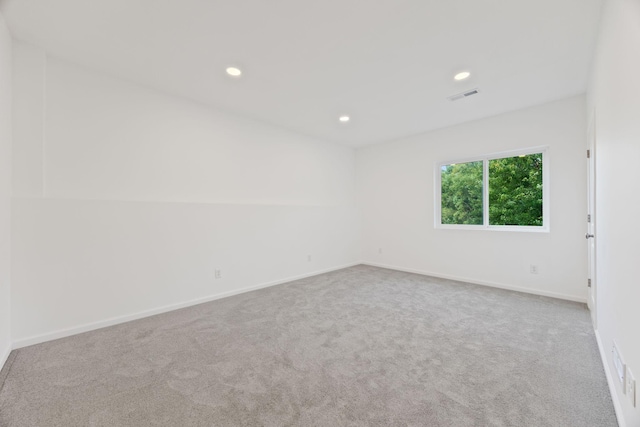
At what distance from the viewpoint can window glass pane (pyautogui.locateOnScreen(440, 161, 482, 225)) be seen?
14.1 feet

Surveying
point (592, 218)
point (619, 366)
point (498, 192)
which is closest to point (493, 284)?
point (498, 192)

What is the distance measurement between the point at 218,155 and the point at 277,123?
118 centimetres

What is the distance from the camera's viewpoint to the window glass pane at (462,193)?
169 inches

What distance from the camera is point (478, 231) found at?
13.6ft

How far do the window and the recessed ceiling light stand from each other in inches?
144

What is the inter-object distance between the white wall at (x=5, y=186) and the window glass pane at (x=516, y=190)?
563cm

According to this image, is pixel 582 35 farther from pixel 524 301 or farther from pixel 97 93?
pixel 97 93

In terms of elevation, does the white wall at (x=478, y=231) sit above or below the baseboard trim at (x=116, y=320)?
above

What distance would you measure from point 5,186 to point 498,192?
5716mm

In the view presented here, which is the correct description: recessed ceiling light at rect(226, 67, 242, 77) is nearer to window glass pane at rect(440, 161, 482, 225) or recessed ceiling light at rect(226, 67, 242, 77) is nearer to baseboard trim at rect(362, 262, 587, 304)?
window glass pane at rect(440, 161, 482, 225)

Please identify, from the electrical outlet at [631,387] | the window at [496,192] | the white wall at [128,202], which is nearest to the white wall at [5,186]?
the white wall at [128,202]

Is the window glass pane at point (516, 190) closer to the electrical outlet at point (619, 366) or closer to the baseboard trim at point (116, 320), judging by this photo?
the electrical outlet at point (619, 366)

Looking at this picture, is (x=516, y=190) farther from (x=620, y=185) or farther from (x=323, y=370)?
(x=323, y=370)

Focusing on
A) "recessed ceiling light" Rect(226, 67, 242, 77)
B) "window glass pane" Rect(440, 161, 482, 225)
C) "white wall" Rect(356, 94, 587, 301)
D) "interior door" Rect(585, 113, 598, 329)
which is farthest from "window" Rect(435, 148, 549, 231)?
"recessed ceiling light" Rect(226, 67, 242, 77)
